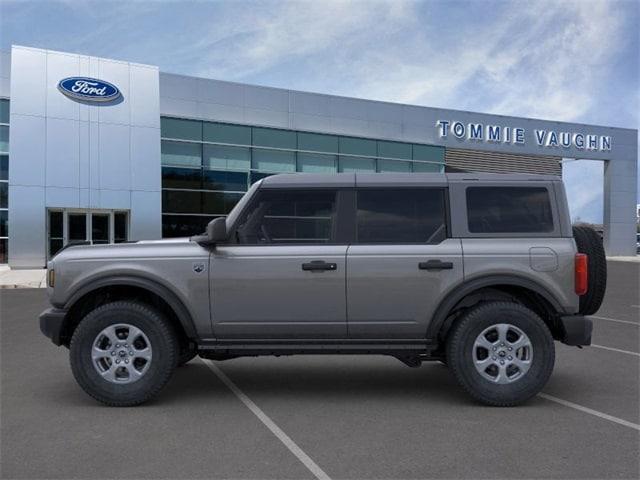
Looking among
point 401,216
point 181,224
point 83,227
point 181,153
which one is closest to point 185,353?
point 401,216

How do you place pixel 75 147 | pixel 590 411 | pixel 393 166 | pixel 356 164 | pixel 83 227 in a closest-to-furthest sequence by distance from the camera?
pixel 590 411 → pixel 75 147 → pixel 83 227 → pixel 356 164 → pixel 393 166

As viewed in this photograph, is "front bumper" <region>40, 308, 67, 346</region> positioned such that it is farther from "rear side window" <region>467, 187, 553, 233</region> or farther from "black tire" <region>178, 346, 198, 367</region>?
"rear side window" <region>467, 187, 553, 233</region>

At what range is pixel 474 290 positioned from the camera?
512cm

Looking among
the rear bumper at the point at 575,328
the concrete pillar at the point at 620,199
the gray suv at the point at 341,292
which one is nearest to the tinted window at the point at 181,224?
the gray suv at the point at 341,292

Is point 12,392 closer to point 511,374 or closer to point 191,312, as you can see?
point 191,312

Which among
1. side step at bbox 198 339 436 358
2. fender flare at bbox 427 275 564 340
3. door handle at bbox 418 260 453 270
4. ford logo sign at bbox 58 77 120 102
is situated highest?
ford logo sign at bbox 58 77 120 102

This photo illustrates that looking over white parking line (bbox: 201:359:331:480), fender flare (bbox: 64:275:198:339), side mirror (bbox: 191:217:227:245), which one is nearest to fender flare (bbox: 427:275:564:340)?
white parking line (bbox: 201:359:331:480)

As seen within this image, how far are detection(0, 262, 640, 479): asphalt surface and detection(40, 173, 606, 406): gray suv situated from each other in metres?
0.44

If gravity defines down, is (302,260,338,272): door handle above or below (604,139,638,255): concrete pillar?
below

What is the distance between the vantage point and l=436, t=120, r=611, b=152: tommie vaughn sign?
32.2 metres

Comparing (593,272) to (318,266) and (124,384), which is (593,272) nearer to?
(318,266)

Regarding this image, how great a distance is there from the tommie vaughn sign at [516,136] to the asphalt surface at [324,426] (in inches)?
1043

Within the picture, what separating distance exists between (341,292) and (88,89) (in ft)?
69.6

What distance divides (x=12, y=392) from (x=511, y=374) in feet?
14.8
